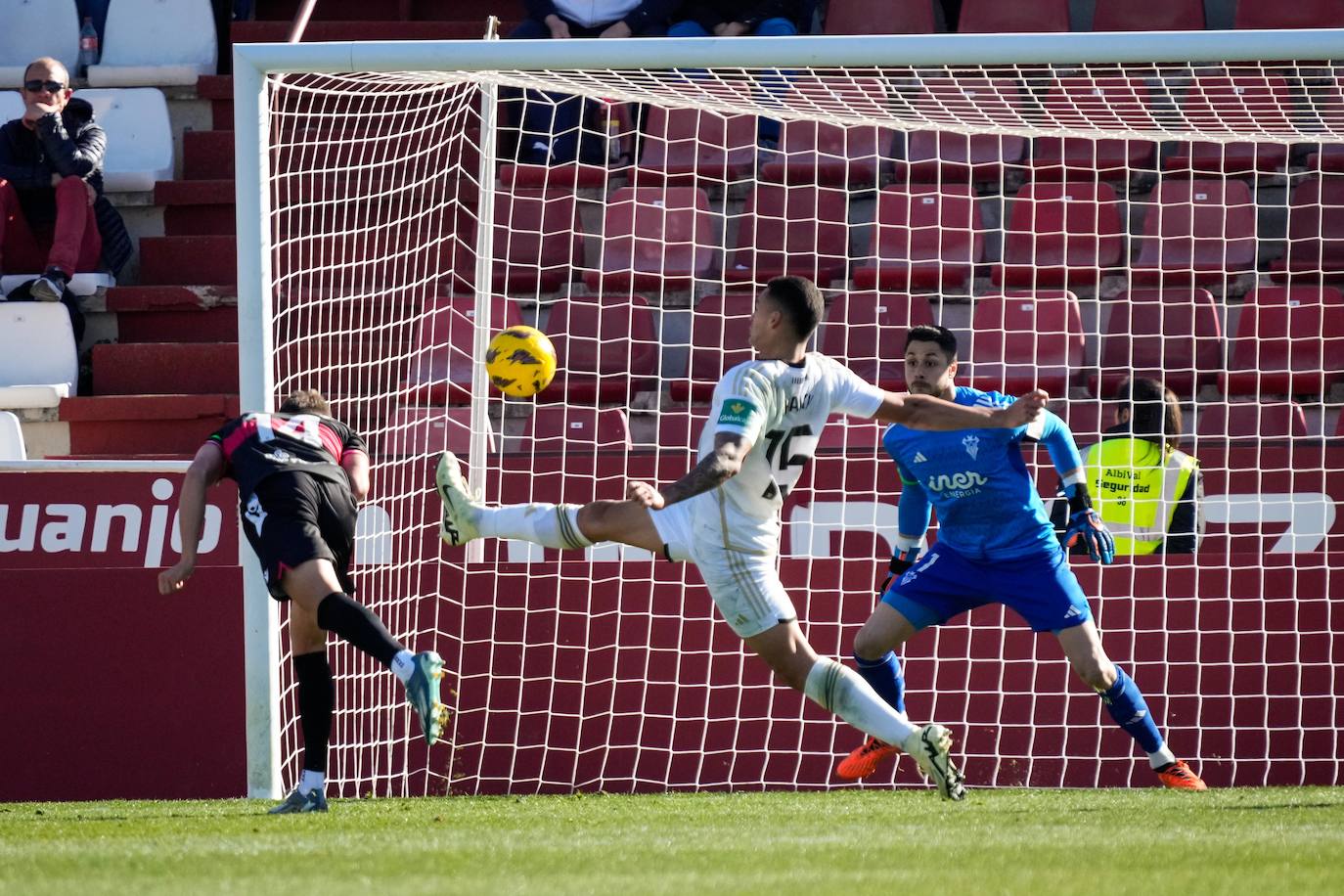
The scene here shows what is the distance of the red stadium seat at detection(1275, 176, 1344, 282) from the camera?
972cm

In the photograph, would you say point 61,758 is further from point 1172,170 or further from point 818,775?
point 1172,170

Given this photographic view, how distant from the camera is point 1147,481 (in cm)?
790

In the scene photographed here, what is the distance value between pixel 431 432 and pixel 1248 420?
4.21 metres

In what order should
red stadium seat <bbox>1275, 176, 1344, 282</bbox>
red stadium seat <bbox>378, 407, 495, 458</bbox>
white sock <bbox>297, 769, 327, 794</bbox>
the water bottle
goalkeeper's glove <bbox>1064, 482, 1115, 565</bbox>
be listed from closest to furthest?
white sock <bbox>297, 769, 327, 794</bbox> < goalkeeper's glove <bbox>1064, 482, 1115, 565</bbox> < red stadium seat <bbox>378, 407, 495, 458</bbox> < red stadium seat <bbox>1275, 176, 1344, 282</bbox> < the water bottle

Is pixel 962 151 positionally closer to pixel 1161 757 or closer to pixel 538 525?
pixel 1161 757

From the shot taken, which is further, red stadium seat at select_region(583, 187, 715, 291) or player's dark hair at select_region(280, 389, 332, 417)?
red stadium seat at select_region(583, 187, 715, 291)

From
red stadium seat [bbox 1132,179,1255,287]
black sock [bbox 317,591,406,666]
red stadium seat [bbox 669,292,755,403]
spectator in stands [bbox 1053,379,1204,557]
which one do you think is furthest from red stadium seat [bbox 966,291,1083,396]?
black sock [bbox 317,591,406,666]

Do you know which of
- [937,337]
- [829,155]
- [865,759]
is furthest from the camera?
[829,155]

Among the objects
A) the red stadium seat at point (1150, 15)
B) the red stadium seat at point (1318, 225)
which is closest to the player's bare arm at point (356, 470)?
the red stadium seat at point (1318, 225)

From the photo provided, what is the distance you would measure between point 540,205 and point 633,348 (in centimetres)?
124

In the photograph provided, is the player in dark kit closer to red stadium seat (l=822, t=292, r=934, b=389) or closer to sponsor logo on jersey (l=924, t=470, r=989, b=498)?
sponsor logo on jersey (l=924, t=470, r=989, b=498)

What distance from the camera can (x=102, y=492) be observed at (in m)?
7.71

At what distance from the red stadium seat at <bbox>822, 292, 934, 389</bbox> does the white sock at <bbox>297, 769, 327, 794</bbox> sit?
13.5 feet

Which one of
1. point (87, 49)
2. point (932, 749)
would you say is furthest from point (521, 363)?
point (87, 49)
